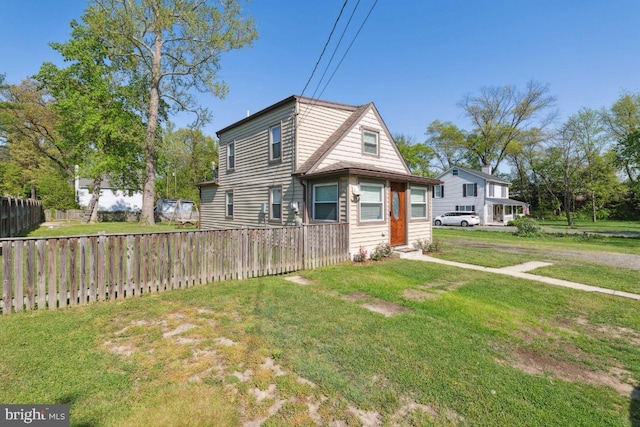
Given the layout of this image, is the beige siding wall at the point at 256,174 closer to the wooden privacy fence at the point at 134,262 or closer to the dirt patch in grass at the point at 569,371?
the wooden privacy fence at the point at 134,262

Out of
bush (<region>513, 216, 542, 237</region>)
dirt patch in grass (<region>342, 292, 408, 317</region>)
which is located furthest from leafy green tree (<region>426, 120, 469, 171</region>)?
dirt patch in grass (<region>342, 292, 408, 317</region>)

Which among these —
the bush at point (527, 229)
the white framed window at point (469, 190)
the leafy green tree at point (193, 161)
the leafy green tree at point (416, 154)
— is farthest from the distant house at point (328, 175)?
the leafy green tree at point (193, 161)

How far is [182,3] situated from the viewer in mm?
21078

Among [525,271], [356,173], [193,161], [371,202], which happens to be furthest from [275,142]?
[193,161]

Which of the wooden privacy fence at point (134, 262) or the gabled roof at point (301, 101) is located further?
the gabled roof at point (301, 101)

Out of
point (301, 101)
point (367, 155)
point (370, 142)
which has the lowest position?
point (367, 155)

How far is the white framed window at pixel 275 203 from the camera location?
12.2 metres

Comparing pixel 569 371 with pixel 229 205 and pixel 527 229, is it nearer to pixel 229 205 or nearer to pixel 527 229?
pixel 229 205

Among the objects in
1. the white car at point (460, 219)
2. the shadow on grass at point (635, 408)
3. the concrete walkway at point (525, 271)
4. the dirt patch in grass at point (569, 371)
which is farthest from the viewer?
the white car at point (460, 219)

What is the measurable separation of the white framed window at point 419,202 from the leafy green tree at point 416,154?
3166 centimetres

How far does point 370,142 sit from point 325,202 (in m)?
3.88

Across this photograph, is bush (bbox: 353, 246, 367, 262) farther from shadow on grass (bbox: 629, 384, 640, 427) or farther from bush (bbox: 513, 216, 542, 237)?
bush (bbox: 513, 216, 542, 237)

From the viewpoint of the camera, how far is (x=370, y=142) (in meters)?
12.3

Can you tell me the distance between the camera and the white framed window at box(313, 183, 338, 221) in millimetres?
9789
